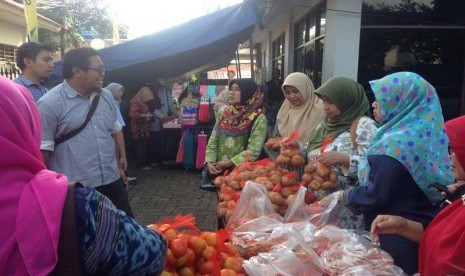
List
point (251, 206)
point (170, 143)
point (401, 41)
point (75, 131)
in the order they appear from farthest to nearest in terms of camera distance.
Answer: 1. point (170, 143)
2. point (401, 41)
3. point (75, 131)
4. point (251, 206)

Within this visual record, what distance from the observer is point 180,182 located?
7.22 metres

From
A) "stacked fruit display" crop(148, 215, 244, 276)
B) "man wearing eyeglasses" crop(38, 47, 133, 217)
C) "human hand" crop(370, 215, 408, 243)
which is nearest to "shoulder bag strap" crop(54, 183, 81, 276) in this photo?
"stacked fruit display" crop(148, 215, 244, 276)

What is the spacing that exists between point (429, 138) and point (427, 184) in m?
0.23

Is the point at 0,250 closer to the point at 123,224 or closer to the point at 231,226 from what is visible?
the point at 123,224

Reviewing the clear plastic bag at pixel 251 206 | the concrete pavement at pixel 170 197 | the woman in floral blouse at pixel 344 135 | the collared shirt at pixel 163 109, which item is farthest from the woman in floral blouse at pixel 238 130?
the collared shirt at pixel 163 109

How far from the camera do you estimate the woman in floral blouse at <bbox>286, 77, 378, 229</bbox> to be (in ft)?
8.44

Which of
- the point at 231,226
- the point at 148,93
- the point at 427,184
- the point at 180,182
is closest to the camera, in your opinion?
the point at 427,184

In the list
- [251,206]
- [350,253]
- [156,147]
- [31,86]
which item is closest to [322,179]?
[251,206]

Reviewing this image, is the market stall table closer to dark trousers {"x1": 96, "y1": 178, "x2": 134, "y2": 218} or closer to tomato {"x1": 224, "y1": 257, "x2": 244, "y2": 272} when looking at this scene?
dark trousers {"x1": 96, "y1": 178, "x2": 134, "y2": 218}

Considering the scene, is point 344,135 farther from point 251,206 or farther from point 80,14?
point 80,14

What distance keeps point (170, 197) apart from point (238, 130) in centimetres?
299

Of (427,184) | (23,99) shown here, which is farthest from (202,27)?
(23,99)

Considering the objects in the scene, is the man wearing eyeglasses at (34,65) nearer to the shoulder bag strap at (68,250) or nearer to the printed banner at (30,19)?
the shoulder bag strap at (68,250)

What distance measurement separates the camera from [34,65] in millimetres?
3902
